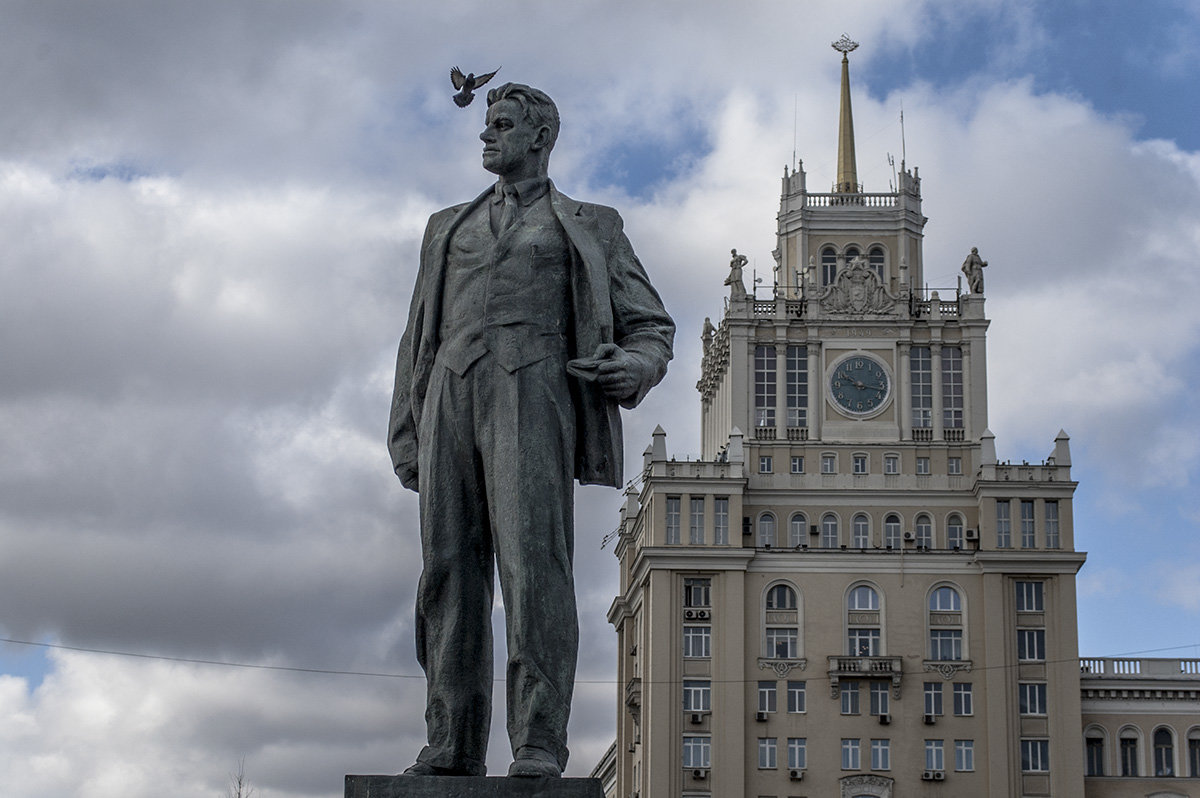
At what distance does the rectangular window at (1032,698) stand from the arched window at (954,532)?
702 cm

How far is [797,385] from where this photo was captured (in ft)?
316

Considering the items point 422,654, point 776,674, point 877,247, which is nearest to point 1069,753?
point 776,674

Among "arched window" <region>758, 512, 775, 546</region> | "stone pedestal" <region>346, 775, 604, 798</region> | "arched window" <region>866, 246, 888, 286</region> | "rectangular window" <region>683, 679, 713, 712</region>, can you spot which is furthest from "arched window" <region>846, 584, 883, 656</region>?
"stone pedestal" <region>346, 775, 604, 798</region>

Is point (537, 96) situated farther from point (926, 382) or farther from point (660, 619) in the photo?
point (926, 382)

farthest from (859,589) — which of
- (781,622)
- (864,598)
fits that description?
(781,622)

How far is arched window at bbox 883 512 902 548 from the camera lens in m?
91.9

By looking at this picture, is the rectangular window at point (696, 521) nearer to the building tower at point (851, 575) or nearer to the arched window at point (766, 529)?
the building tower at point (851, 575)

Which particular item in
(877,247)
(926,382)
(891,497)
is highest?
(877,247)

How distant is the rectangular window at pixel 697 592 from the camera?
90.2 metres

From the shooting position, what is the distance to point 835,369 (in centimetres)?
9669

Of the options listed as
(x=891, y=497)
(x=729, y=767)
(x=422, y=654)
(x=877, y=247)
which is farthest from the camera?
(x=877, y=247)

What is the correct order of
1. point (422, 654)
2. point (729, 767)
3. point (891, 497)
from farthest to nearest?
1. point (891, 497)
2. point (729, 767)
3. point (422, 654)

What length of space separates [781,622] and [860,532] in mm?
5657

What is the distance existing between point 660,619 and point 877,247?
22599mm
